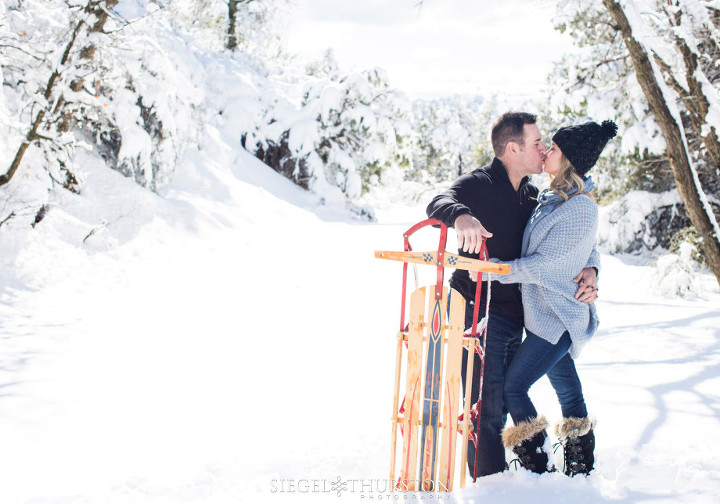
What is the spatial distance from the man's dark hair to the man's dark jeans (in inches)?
36.6

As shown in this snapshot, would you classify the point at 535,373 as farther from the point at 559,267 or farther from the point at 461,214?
the point at 461,214

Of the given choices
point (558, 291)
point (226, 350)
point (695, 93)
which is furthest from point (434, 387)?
point (695, 93)

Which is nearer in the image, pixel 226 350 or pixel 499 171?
pixel 499 171

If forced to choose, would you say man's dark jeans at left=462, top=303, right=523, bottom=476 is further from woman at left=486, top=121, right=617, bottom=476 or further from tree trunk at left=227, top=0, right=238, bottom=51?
tree trunk at left=227, top=0, right=238, bottom=51

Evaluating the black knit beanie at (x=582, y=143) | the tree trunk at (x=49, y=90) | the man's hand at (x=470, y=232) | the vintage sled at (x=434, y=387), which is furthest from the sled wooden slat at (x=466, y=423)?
the tree trunk at (x=49, y=90)

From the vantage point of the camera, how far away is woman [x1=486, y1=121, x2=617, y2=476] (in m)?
2.56

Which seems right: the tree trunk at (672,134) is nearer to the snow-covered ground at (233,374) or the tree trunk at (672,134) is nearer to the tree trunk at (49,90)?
Result: the snow-covered ground at (233,374)

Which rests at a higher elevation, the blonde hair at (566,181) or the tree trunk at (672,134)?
the tree trunk at (672,134)

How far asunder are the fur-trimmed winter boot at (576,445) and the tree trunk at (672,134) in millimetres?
3597

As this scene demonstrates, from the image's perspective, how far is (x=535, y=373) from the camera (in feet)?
8.61

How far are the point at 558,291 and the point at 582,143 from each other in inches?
29.0

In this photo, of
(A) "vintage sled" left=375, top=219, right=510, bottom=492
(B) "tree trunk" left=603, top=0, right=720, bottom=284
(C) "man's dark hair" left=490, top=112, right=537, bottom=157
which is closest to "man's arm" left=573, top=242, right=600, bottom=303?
(A) "vintage sled" left=375, top=219, right=510, bottom=492

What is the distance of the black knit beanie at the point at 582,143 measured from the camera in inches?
102

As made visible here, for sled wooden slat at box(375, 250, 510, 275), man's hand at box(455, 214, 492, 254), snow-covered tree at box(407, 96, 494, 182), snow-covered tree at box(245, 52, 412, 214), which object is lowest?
sled wooden slat at box(375, 250, 510, 275)
